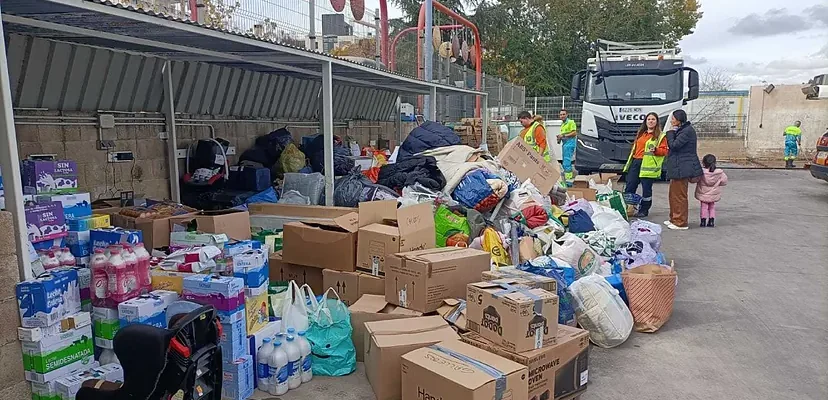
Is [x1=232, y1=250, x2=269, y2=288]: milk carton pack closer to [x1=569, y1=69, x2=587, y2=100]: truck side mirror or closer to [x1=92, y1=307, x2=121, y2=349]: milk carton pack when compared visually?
[x1=92, y1=307, x2=121, y2=349]: milk carton pack

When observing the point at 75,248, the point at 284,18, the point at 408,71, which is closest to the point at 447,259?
the point at 75,248

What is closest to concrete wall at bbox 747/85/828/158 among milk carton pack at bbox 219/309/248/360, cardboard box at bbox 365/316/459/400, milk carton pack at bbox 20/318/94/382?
cardboard box at bbox 365/316/459/400

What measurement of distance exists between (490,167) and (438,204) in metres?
1.14

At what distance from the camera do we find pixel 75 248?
142 inches

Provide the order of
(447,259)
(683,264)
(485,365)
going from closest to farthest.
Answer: (485,365) → (447,259) → (683,264)

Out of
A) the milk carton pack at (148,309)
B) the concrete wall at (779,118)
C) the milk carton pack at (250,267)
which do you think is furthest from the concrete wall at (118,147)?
the concrete wall at (779,118)

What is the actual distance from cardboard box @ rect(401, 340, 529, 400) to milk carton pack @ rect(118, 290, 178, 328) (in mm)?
1342

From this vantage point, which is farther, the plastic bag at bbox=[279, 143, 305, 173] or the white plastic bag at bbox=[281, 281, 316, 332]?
the plastic bag at bbox=[279, 143, 305, 173]

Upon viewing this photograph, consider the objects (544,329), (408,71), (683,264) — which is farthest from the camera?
(408,71)

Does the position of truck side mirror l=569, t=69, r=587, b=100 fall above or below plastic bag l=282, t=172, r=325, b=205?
above

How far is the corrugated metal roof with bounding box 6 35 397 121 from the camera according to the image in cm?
468

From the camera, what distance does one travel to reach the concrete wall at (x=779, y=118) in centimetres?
1938

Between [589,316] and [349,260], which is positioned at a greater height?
[349,260]

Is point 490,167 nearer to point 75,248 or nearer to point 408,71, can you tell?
point 75,248
